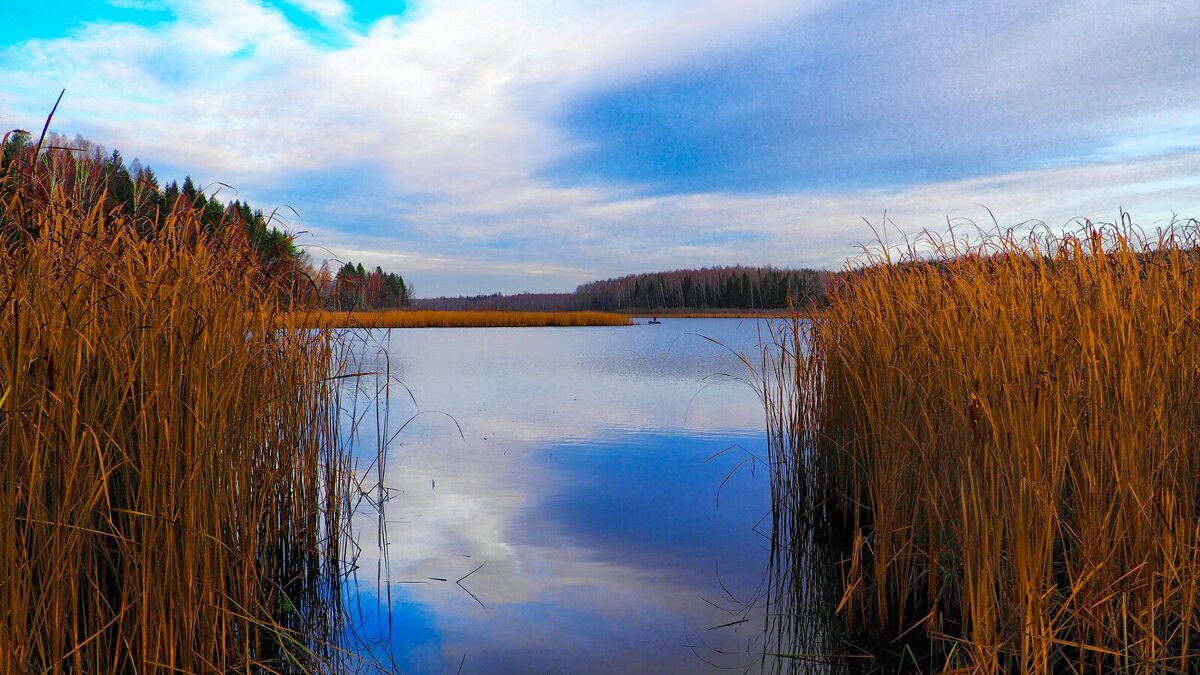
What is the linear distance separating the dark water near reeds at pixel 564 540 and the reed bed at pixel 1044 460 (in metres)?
1.00

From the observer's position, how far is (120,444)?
8.00 ft

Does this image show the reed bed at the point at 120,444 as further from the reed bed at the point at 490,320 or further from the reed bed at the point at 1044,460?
the reed bed at the point at 490,320

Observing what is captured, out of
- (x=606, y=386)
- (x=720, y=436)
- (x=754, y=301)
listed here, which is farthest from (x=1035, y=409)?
(x=754, y=301)

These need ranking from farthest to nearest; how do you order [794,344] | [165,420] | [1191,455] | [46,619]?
1. [794,344]
2. [1191,455]
3. [165,420]
4. [46,619]

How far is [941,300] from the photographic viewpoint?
147 inches

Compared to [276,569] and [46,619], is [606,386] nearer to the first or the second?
[276,569]

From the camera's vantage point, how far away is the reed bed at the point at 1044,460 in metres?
2.45

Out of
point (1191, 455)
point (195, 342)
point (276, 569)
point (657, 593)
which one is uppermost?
point (195, 342)

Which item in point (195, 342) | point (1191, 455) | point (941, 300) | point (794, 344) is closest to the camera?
point (195, 342)

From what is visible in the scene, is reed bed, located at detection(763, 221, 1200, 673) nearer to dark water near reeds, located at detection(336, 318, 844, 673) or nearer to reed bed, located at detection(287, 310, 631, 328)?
dark water near reeds, located at detection(336, 318, 844, 673)

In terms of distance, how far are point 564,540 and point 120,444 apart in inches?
127

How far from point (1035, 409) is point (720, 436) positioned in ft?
20.3

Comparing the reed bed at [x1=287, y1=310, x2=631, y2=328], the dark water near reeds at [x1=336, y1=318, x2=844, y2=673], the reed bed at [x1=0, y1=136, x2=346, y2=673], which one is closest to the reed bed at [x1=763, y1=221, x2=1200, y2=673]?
the dark water near reeds at [x1=336, y1=318, x2=844, y2=673]

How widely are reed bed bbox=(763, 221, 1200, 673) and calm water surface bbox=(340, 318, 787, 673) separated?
1.03 m
